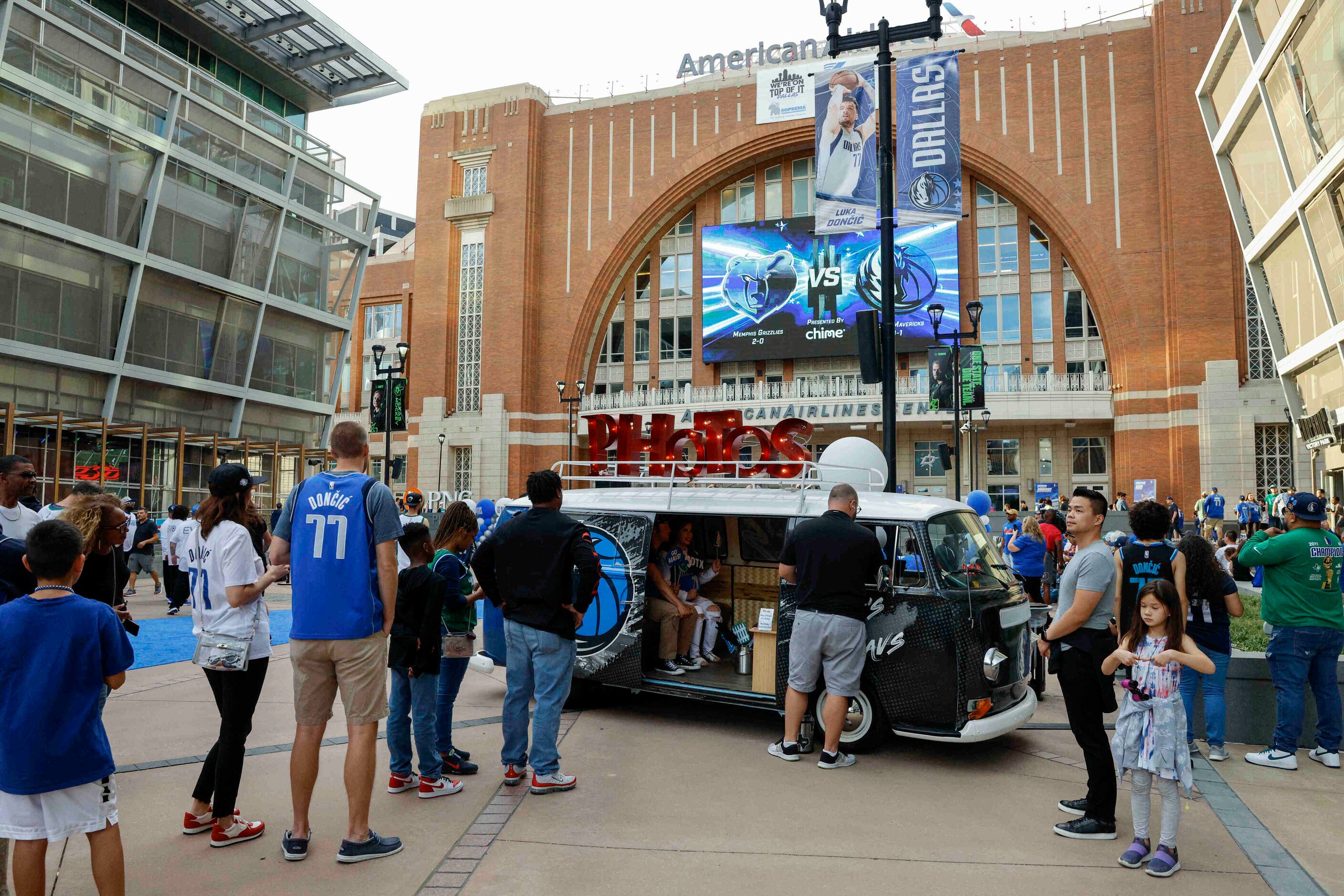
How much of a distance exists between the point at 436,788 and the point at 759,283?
39.7m

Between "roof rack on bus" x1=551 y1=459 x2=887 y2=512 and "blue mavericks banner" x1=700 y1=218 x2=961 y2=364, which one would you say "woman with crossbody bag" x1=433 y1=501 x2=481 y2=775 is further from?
"blue mavericks banner" x1=700 y1=218 x2=961 y2=364

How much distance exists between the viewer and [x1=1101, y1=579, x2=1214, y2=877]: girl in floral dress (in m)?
4.54

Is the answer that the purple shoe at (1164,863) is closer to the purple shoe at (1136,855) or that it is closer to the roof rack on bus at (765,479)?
the purple shoe at (1136,855)

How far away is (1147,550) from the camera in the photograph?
6.29 metres

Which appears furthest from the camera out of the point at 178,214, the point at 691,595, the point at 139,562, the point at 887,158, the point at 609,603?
the point at 178,214

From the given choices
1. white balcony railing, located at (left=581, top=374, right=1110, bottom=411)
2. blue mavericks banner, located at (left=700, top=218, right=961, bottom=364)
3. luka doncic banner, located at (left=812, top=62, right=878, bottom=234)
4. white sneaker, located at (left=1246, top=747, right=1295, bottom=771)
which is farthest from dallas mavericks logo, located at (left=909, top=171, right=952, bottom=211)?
blue mavericks banner, located at (left=700, top=218, right=961, bottom=364)

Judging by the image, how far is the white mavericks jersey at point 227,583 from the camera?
473 centimetres

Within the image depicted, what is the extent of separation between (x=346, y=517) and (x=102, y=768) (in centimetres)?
152

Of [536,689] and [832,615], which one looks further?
[832,615]

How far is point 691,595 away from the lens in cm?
855

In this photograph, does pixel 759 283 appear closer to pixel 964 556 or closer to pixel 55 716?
pixel 964 556

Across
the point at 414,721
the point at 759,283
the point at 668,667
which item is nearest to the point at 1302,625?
the point at 668,667

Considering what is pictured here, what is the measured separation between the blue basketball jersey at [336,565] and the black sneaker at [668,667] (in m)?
3.62

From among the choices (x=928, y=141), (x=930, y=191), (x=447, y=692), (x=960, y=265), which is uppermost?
(x=960, y=265)
